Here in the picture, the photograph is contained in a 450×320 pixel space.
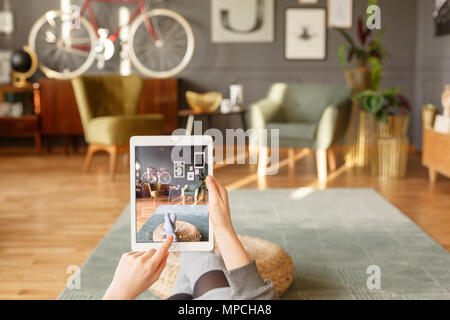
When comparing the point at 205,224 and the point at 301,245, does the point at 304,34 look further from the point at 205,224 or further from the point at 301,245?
the point at 205,224

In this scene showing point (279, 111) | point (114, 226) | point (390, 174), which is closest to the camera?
point (114, 226)

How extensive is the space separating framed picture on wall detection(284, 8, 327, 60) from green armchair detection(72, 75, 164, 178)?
1941 millimetres

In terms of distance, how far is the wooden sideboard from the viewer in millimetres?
5344

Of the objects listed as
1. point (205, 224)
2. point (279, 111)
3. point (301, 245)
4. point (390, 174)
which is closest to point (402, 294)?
point (301, 245)

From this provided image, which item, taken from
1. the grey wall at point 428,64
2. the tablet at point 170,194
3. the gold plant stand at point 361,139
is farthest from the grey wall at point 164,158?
the grey wall at point 428,64

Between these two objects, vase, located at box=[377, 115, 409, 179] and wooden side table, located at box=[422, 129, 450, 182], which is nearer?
wooden side table, located at box=[422, 129, 450, 182]

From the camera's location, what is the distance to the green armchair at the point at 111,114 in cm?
385

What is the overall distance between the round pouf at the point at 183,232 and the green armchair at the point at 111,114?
9.88ft

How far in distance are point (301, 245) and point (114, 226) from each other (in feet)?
3.24

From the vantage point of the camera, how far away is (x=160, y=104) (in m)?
5.38

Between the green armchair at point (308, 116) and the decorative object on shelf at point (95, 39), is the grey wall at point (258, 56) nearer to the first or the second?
the decorative object on shelf at point (95, 39)

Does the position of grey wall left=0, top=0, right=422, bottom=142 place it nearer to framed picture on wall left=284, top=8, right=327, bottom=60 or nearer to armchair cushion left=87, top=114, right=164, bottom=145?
framed picture on wall left=284, top=8, right=327, bottom=60

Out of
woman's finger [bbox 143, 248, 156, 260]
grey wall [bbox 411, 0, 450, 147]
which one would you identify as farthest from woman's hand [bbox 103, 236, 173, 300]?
grey wall [bbox 411, 0, 450, 147]

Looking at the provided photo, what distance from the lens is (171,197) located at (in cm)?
55
